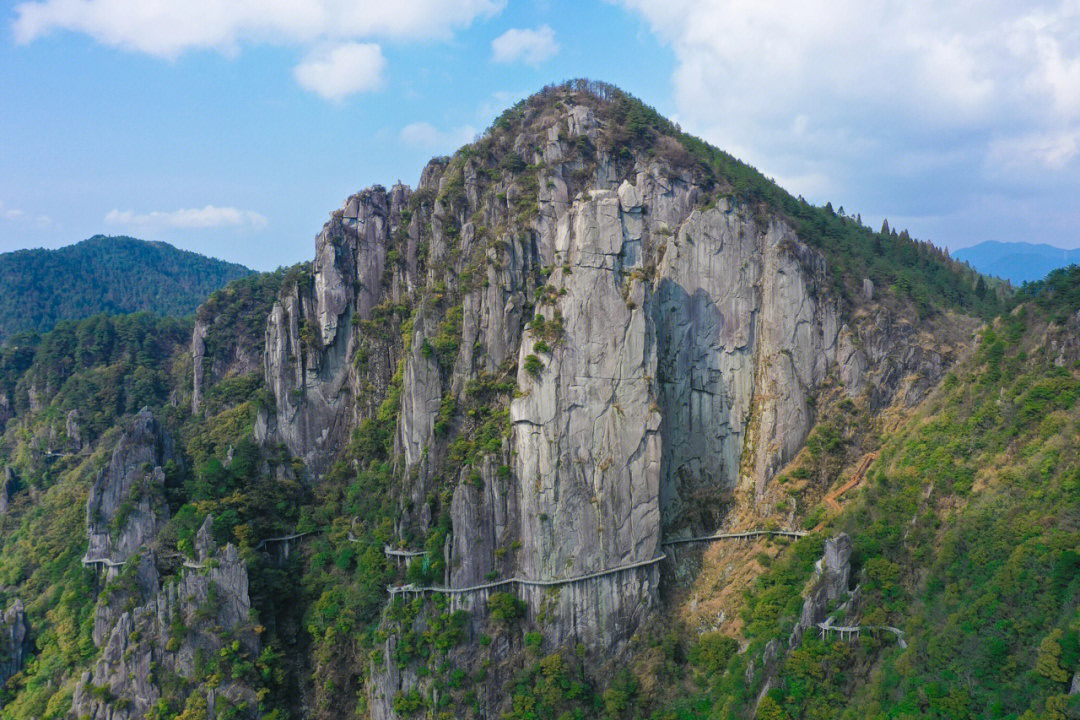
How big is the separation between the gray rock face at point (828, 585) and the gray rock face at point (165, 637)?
1158 inches

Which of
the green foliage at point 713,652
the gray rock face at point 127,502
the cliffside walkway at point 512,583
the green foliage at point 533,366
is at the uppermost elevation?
the green foliage at point 533,366

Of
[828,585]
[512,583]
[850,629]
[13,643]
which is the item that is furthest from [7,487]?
[850,629]

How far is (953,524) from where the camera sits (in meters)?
33.7

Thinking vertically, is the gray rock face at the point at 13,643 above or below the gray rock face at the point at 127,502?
below

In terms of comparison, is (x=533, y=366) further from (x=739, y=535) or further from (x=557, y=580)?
(x=739, y=535)

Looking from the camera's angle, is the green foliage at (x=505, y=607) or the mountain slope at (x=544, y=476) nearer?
the mountain slope at (x=544, y=476)

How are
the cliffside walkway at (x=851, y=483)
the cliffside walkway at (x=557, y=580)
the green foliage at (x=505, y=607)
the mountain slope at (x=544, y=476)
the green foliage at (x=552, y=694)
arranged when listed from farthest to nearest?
1. the cliffside walkway at (x=851, y=483)
2. the cliffside walkway at (x=557, y=580)
3. the green foliage at (x=505, y=607)
4. the mountain slope at (x=544, y=476)
5. the green foliage at (x=552, y=694)

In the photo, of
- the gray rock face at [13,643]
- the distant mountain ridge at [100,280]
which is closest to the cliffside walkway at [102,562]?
the gray rock face at [13,643]

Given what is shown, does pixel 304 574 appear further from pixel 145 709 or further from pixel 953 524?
pixel 953 524

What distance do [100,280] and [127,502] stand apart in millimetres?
84253

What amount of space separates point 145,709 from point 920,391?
47.6 meters

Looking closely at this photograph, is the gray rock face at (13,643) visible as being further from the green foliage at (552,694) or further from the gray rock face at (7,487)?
the green foliage at (552,694)

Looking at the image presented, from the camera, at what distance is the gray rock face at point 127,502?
46.5 m

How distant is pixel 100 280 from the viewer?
381 feet
